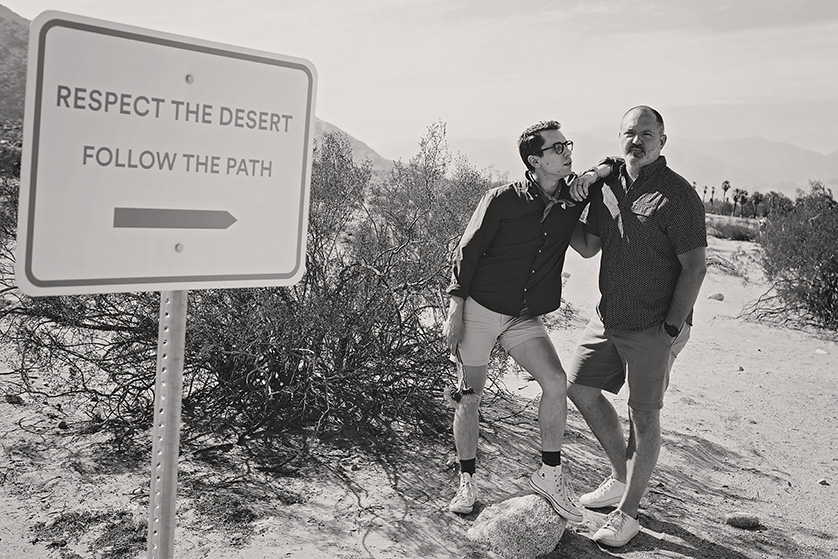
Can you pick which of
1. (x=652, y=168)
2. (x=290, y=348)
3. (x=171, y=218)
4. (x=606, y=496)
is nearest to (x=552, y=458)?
(x=606, y=496)

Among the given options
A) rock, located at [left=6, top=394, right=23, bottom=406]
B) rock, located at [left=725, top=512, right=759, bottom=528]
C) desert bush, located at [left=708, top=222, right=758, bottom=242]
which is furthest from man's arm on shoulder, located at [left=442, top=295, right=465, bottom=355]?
desert bush, located at [left=708, top=222, right=758, bottom=242]

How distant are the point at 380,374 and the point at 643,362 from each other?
1.74 metres

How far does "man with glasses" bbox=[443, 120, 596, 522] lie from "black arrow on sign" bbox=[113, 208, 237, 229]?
2247 mm

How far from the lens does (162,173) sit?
5.84 ft

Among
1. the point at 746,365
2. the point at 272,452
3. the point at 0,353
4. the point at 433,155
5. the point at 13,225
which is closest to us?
the point at 272,452

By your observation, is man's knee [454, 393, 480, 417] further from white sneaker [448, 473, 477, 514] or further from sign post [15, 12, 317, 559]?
sign post [15, 12, 317, 559]

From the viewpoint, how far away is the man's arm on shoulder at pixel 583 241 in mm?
4320

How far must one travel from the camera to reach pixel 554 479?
399 cm

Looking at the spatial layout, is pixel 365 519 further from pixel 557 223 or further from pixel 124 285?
pixel 124 285

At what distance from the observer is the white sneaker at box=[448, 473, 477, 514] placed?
410 cm

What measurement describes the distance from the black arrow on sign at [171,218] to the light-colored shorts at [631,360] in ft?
8.74

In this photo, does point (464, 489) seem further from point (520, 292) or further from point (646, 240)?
point (646, 240)

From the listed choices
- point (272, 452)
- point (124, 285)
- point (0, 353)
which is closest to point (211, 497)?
point (272, 452)

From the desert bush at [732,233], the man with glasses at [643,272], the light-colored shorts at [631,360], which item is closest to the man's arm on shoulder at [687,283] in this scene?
the man with glasses at [643,272]
